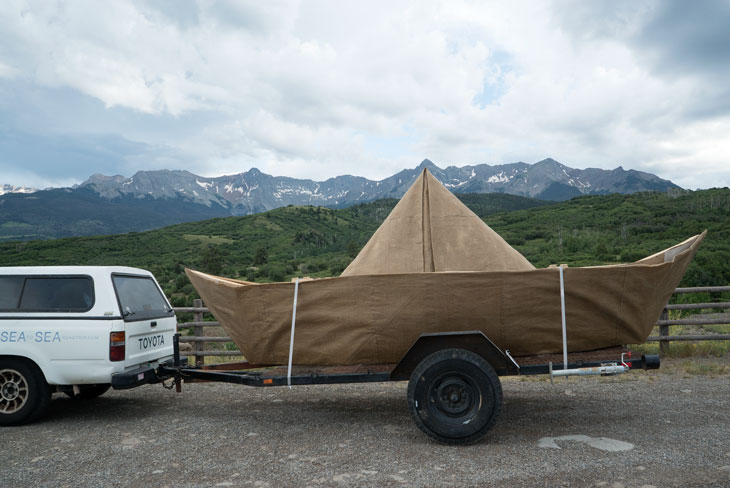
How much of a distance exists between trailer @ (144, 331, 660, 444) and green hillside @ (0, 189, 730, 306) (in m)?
28.6

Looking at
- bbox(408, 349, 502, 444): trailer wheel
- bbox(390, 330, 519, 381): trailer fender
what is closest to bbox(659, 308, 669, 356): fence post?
bbox(390, 330, 519, 381): trailer fender

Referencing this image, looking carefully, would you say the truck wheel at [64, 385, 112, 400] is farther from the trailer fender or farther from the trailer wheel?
the trailer wheel

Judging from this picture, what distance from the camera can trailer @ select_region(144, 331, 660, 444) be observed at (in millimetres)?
4453

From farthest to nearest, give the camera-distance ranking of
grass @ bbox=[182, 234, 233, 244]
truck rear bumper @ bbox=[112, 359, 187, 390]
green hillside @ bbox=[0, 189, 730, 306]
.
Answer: grass @ bbox=[182, 234, 233, 244], green hillside @ bbox=[0, 189, 730, 306], truck rear bumper @ bbox=[112, 359, 187, 390]

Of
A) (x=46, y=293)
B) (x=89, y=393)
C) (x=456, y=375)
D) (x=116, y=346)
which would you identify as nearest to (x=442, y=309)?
(x=456, y=375)

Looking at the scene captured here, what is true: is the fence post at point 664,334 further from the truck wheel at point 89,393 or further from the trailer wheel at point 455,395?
the truck wheel at point 89,393

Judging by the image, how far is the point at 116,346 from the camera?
5480mm

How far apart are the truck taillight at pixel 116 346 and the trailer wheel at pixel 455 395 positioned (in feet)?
10.9

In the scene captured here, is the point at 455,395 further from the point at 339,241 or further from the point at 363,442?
the point at 339,241

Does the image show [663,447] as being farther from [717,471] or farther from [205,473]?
[205,473]

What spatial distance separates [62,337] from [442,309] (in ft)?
14.1

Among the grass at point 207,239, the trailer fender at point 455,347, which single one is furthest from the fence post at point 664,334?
the grass at point 207,239

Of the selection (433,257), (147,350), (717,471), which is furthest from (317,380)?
(717,471)

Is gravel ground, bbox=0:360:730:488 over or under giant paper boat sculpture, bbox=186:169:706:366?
under
